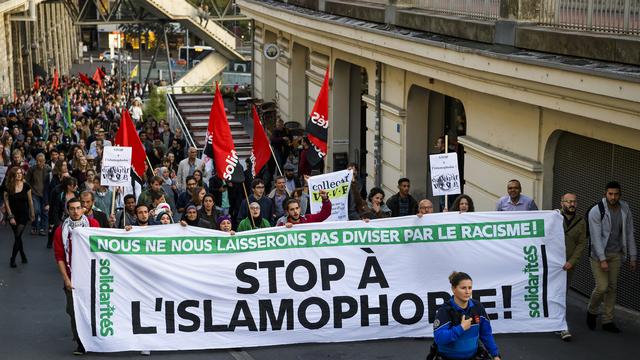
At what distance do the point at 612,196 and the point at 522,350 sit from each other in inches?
74.5

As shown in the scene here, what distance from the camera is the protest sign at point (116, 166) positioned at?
16.2 meters

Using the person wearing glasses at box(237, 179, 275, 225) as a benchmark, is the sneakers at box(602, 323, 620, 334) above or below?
below

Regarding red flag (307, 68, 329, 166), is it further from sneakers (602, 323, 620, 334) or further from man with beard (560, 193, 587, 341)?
sneakers (602, 323, 620, 334)

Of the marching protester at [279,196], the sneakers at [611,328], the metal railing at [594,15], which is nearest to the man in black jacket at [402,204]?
the marching protester at [279,196]

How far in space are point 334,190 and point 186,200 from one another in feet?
13.0

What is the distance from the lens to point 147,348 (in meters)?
12.4

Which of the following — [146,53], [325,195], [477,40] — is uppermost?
[477,40]

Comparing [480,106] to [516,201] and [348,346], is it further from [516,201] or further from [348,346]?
[348,346]

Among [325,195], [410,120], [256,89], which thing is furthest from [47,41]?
[325,195]

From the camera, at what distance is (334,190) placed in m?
15.2

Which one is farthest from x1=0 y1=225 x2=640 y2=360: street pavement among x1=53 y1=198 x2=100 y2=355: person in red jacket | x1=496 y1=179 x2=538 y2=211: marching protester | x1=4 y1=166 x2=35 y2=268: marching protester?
x1=4 y1=166 x2=35 y2=268: marching protester

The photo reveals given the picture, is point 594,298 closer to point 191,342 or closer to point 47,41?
point 191,342

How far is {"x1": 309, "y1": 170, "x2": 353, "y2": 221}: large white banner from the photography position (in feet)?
49.8

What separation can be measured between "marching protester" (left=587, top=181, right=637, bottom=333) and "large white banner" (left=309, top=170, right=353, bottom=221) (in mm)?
3429
